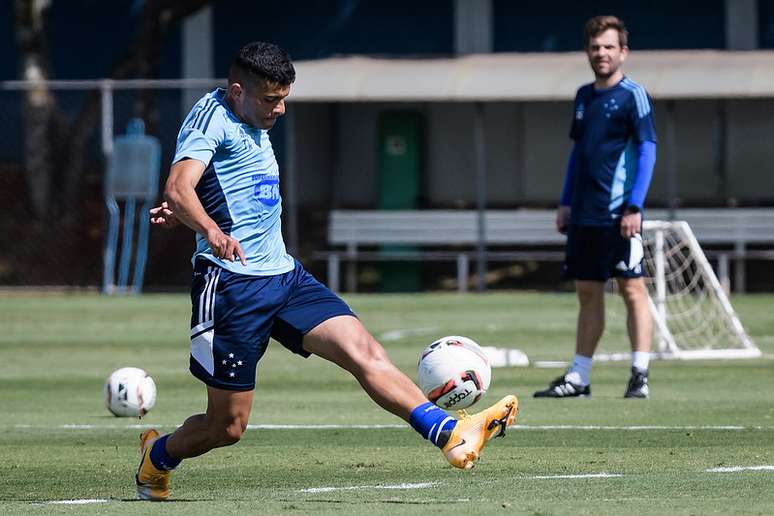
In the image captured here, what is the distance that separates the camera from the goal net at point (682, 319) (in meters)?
14.4

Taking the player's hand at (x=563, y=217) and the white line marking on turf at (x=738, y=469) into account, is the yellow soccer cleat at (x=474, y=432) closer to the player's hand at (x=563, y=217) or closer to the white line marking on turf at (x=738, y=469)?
the white line marking on turf at (x=738, y=469)

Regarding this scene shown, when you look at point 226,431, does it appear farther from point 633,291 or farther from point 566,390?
point 633,291

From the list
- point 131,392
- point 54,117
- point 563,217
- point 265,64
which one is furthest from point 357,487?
point 54,117

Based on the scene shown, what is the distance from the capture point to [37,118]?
26859 millimetres

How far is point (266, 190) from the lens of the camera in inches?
285

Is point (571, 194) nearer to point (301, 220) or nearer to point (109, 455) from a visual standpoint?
point (109, 455)

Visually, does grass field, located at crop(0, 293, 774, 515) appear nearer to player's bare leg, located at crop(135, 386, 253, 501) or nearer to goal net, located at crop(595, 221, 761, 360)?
player's bare leg, located at crop(135, 386, 253, 501)

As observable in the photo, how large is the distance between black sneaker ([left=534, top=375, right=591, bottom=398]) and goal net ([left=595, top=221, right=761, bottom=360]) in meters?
1.57

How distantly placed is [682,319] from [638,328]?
755 centimetres

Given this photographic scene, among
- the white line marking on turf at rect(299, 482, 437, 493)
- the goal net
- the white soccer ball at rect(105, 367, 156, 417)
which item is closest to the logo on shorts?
the white line marking on turf at rect(299, 482, 437, 493)

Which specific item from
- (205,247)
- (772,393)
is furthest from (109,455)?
(772,393)

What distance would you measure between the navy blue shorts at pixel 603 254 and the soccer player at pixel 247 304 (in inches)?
159

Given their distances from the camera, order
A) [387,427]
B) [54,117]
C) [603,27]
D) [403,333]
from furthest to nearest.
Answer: [54,117], [403,333], [603,27], [387,427]

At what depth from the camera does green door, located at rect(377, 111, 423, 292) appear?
27.8 m
